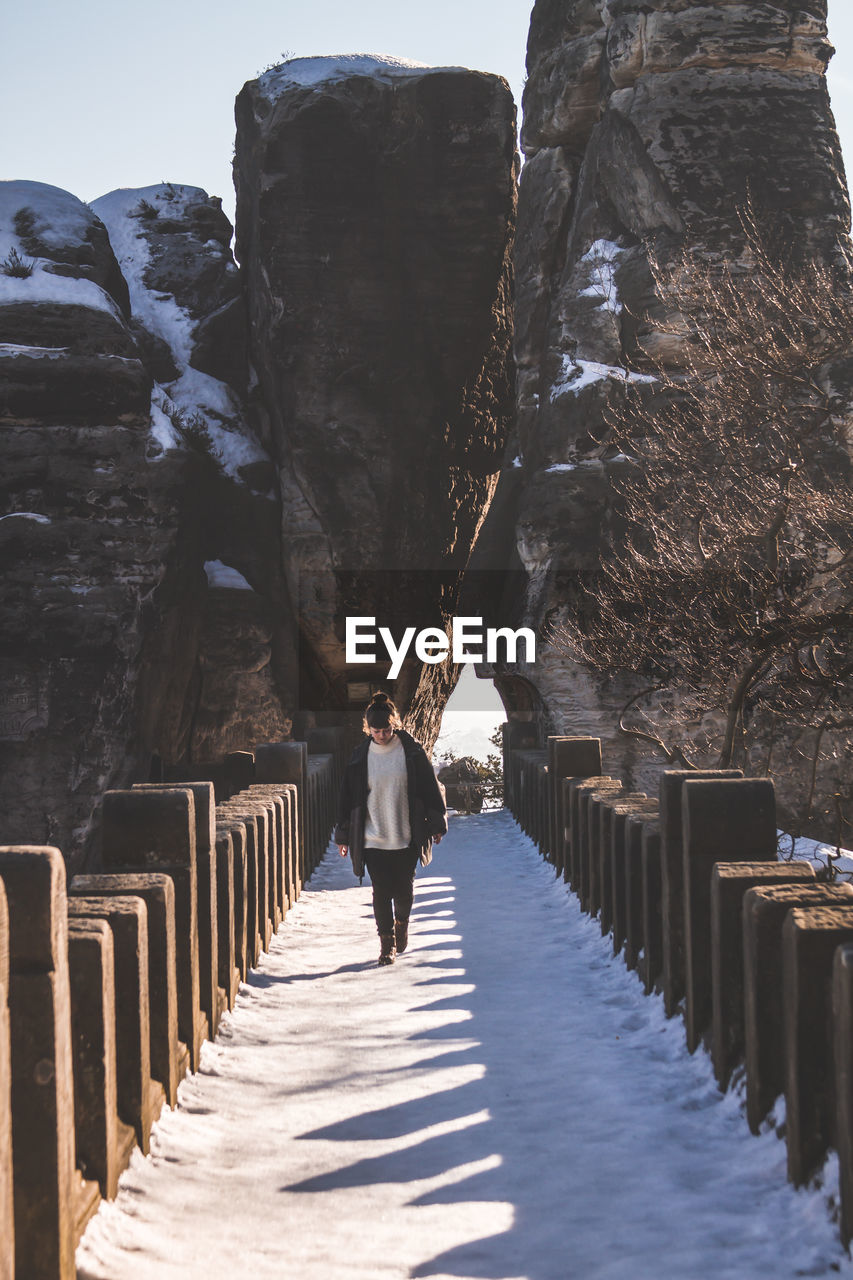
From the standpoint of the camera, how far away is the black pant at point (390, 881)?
6949 mm

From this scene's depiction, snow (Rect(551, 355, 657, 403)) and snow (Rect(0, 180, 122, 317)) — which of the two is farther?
snow (Rect(551, 355, 657, 403))

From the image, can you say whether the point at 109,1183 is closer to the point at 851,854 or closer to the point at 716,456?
the point at 851,854

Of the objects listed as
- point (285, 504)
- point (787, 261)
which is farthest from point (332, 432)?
point (787, 261)

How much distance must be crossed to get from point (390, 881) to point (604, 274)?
79.6 ft

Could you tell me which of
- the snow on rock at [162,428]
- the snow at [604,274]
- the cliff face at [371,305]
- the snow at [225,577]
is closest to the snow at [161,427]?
the snow on rock at [162,428]

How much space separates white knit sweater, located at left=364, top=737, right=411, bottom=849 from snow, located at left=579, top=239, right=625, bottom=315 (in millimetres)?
23177

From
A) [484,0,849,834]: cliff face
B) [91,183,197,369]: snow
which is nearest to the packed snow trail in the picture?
[484,0,849,834]: cliff face

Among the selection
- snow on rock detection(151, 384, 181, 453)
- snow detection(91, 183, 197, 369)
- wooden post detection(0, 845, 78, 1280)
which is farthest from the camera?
snow detection(91, 183, 197, 369)

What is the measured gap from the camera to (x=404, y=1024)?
5473 mm

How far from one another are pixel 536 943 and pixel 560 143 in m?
29.3

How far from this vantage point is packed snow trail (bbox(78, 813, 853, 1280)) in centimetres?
306

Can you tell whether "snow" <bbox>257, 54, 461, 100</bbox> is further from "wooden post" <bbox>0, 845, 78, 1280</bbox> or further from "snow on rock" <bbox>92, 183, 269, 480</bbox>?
"wooden post" <bbox>0, 845, 78, 1280</bbox>

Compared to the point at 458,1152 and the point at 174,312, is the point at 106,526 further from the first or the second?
the point at 458,1152

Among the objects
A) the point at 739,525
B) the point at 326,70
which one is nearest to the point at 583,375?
the point at 326,70
